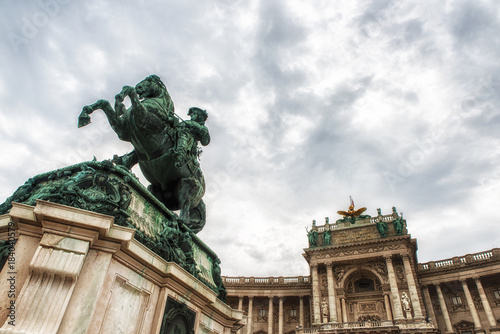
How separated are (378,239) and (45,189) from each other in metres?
36.4

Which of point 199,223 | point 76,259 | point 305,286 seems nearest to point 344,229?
point 305,286

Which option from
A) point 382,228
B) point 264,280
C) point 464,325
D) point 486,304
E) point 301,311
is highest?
point 382,228

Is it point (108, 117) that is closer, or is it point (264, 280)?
point (108, 117)

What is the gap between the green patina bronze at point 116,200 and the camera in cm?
300

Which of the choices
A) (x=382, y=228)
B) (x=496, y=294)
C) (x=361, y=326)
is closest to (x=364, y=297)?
(x=361, y=326)

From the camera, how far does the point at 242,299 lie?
131ft

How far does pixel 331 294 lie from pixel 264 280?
9.75 meters

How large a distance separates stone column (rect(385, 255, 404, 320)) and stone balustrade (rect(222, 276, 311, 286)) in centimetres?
1007

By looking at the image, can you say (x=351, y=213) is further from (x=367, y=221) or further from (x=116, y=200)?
(x=116, y=200)

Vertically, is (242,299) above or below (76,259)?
above

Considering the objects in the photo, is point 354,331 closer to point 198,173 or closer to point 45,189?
point 198,173

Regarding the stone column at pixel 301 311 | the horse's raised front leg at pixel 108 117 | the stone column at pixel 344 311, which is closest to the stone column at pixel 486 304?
the stone column at pixel 344 311

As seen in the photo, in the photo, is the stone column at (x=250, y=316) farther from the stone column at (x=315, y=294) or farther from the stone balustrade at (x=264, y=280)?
the stone column at (x=315, y=294)

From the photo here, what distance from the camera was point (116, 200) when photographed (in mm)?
3189
